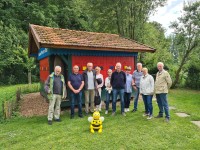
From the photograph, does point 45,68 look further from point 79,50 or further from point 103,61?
point 103,61

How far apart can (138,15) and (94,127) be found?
1645 cm

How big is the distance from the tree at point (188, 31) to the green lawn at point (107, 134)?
32.8ft

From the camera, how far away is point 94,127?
20.7ft

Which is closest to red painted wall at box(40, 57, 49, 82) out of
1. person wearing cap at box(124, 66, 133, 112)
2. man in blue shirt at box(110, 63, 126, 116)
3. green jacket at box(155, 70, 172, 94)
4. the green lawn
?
the green lawn

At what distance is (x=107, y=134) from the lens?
6082 millimetres

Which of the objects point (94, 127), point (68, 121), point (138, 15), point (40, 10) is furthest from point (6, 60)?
point (94, 127)

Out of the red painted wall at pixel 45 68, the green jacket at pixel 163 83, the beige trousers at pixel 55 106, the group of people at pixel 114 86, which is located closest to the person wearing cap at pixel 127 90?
the group of people at pixel 114 86

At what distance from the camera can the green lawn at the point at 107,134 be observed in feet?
17.7

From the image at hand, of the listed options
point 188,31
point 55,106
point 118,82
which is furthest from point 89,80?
point 188,31

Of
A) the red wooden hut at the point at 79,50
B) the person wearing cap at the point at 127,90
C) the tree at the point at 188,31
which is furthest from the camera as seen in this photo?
the tree at the point at 188,31

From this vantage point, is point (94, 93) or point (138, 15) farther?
point (138, 15)

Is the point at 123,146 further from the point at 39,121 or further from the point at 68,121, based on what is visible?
the point at 39,121

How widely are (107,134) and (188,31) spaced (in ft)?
43.1

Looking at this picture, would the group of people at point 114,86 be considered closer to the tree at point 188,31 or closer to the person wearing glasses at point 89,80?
the person wearing glasses at point 89,80
